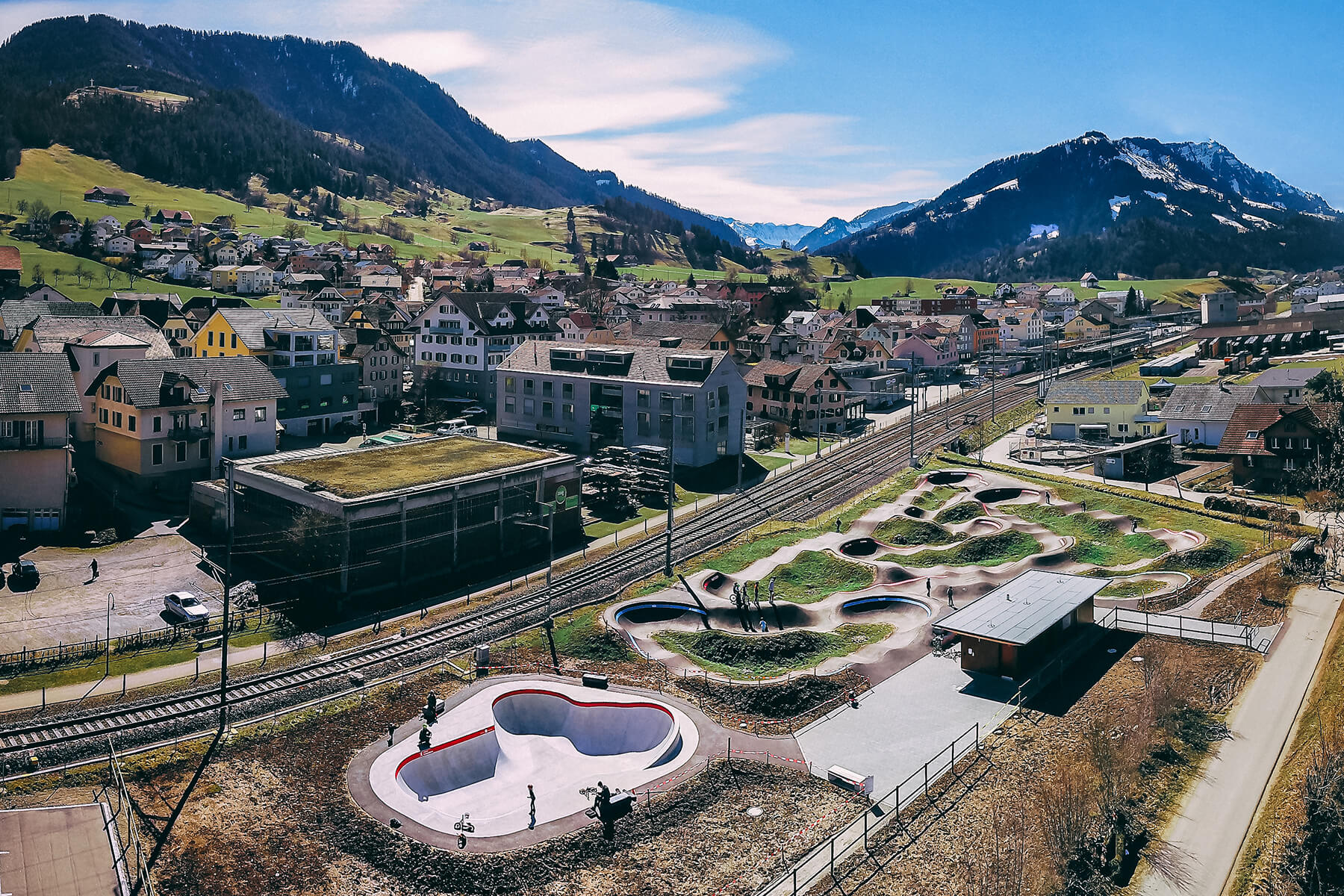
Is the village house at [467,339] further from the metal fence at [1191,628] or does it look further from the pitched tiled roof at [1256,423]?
the metal fence at [1191,628]

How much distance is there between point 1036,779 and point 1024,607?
14493 mm

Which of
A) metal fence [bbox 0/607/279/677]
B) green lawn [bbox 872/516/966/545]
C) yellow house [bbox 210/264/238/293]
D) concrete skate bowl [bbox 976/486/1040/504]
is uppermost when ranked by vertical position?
yellow house [bbox 210/264/238/293]

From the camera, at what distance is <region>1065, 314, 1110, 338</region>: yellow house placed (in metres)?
170

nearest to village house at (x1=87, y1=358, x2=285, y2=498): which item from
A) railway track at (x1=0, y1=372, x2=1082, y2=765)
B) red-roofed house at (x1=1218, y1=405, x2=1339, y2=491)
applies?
railway track at (x1=0, y1=372, x2=1082, y2=765)

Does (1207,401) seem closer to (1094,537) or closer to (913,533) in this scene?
(1094,537)

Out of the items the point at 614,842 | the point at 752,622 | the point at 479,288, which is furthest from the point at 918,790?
the point at 479,288

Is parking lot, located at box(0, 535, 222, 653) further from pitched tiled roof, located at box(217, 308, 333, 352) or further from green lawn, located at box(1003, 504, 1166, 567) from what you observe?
green lawn, located at box(1003, 504, 1166, 567)

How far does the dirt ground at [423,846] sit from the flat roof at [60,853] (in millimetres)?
1463

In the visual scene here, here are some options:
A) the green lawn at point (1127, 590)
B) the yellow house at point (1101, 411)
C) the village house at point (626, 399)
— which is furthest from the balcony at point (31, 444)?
the yellow house at point (1101, 411)

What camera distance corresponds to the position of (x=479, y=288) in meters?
183

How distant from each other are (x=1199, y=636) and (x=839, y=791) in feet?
77.5

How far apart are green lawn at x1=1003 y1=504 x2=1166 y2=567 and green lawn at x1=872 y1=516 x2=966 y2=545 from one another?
6.73 metres

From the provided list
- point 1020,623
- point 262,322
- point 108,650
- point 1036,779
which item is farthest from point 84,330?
point 1036,779

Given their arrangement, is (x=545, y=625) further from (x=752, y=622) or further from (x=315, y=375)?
(x=315, y=375)
